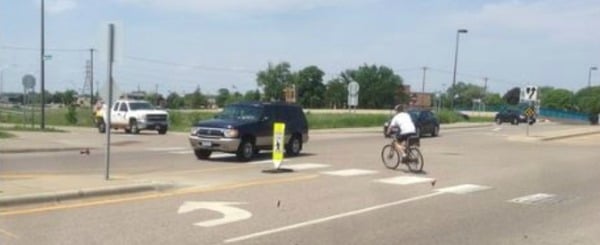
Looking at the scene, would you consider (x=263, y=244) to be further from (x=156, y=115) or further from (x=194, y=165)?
(x=156, y=115)

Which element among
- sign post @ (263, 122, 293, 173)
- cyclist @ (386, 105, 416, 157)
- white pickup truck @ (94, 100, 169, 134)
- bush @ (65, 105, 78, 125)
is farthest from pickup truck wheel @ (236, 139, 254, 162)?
bush @ (65, 105, 78, 125)

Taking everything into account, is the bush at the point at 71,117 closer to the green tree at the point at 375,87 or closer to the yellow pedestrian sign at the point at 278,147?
the yellow pedestrian sign at the point at 278,147

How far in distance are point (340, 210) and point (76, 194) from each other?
13.2 ft

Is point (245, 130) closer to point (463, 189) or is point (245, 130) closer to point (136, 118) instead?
point (463, 189)

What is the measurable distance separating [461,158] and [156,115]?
20180mm

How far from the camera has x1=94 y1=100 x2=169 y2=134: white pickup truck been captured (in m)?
39.9

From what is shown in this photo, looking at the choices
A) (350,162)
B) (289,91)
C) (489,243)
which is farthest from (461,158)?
(289,91)

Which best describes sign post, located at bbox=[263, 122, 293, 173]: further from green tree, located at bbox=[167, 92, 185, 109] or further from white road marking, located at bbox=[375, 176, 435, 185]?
green tree, located at bbox=[167, 92, 185, 109]

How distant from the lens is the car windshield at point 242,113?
73.4 feet

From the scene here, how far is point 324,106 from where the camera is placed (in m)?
151

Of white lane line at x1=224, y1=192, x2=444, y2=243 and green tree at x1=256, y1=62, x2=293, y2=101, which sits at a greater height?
green tree at x1=256, y1=62, x2=293, y2=101

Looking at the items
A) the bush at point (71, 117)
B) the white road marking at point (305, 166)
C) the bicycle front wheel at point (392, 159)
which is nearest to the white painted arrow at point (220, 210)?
Answer: the white road marking at point (305, 166)

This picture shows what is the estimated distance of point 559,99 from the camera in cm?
16938

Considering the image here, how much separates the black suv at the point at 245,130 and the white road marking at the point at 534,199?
9185 millimetres
